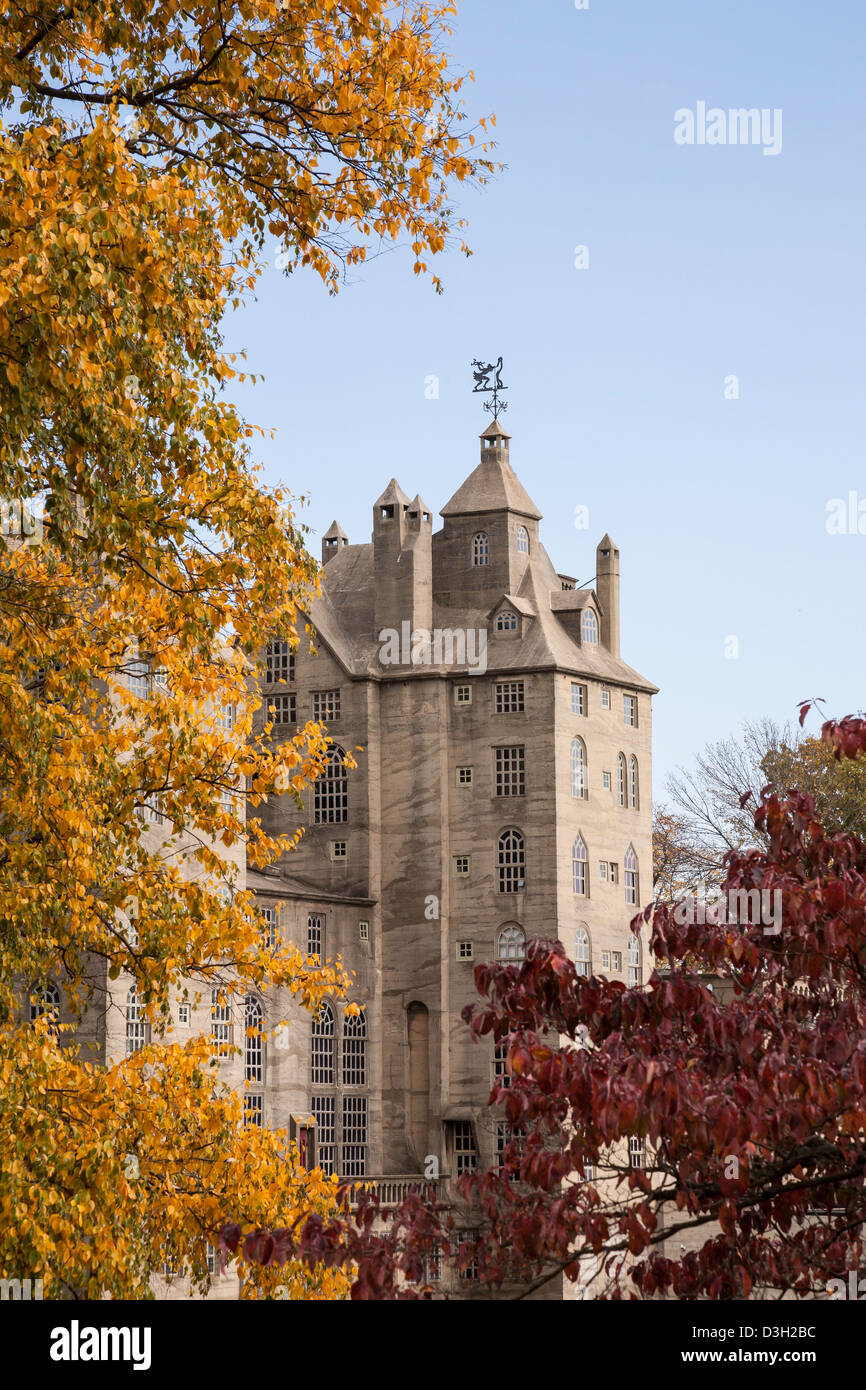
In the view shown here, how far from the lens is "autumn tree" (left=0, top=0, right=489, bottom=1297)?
13.5 metres

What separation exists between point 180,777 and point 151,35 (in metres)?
6.55

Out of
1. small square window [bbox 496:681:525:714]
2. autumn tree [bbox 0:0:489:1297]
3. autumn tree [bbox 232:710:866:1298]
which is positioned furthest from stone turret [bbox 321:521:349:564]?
autumn tree [bbox 232:710:866:1298]

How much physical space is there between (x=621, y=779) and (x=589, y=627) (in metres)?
6.01

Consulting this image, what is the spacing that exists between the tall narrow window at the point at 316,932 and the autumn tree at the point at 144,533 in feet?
145

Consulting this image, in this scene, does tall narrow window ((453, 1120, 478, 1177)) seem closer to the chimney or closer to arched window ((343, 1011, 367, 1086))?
arched window ((343, 1011, 367, 1086))

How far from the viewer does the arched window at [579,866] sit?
6456cm

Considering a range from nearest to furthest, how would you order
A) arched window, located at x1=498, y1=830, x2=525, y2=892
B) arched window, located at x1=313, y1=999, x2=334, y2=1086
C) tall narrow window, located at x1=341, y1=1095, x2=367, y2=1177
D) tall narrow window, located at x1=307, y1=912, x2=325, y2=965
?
arched window, located at x1=313, y1=999, x2=334, y2=1086, tall narrow window, located at x1=341, y1=1095, x2=367, y2=1177, tall narrow window, located at x1=307, y1=912, x2=325, y2=965, arched window, located at x1=498, y1=830, x2=525, y2=892

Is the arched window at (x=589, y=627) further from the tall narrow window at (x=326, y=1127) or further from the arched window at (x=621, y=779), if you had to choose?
the tall narrow window at (x=326, y=1127)

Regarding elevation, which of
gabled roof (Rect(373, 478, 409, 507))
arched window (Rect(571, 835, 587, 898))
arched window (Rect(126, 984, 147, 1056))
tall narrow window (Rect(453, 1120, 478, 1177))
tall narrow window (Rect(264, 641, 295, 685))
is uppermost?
gabled roof (Rect(373, 478, 409, 507))

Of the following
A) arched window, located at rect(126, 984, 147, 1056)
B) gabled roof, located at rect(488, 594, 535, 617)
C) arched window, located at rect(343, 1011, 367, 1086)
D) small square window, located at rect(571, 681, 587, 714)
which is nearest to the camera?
arched window, located at rect(126, 984, 147, 1056)

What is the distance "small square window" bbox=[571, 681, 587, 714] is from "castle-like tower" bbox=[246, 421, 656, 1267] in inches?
4.1

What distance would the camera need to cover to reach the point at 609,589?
71250 mm

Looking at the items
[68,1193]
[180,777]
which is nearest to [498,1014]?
[68,1193]

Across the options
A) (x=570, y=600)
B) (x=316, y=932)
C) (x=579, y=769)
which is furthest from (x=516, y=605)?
(x=316, y=932)
